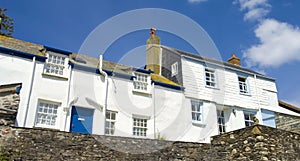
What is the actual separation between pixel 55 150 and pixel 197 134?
8497mm

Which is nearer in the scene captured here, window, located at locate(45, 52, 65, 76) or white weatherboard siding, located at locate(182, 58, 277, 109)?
window, located at locate(45, 52, 65, 76)

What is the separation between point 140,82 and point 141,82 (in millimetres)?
48

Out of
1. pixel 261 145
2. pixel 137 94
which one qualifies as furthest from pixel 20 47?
pixel 261 145

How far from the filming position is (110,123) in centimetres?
1159

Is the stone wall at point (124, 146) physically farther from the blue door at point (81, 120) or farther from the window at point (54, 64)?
the blue door at point (81, 120)

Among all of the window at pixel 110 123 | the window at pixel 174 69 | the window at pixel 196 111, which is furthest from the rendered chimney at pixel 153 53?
the window at pixel 110 123

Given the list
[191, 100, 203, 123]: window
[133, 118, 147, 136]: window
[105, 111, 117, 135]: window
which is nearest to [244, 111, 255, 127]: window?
[191, 100, 203, 123]: window

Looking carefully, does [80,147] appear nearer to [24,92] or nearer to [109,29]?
[24,92]

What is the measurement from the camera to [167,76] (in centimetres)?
1600

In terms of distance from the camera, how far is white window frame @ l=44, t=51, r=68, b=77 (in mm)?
11070

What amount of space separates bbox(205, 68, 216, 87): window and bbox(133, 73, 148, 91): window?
3848mm

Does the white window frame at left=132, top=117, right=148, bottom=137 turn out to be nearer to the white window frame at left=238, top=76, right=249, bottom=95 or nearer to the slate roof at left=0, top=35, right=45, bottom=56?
the slate roof at left=0, top=35, right=45, bottom=56

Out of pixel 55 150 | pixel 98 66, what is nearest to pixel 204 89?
pixel 98 66

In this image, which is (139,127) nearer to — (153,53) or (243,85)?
(153,53)
